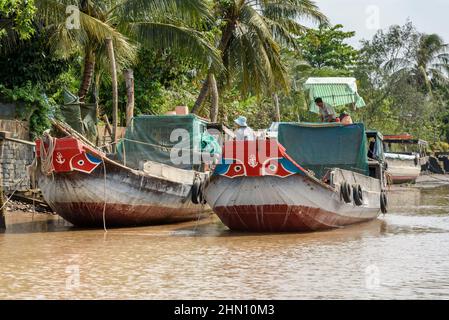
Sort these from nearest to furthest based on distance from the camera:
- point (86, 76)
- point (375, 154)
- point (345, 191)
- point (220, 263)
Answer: point (220, 263) < point (345, 191) < point (375, 154) < point (86, 76)

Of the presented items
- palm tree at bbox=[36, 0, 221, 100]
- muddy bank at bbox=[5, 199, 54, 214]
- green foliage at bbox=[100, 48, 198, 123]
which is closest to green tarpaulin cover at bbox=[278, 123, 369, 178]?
palm tree at bbox=[36, 0, 221, 100]

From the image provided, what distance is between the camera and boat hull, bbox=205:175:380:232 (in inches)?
503

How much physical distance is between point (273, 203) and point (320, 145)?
2513mm

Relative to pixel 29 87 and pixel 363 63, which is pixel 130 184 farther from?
pixel 363 63

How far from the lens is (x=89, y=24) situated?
51.9 ft

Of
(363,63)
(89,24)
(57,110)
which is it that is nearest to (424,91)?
(363,63)

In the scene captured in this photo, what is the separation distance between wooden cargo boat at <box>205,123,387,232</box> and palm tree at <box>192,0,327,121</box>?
7227 mm

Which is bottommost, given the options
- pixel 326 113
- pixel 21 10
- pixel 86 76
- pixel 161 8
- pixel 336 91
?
pixel 326 113

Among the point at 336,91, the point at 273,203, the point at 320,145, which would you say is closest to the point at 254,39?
the point at 336,91

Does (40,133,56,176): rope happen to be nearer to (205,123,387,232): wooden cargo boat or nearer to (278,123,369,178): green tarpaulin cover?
(205,123,387,232): wooden cargo boat

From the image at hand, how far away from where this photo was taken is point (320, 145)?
586 inches

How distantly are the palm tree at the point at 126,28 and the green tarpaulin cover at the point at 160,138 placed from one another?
2029mm

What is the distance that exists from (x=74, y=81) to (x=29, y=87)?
17.8 feet

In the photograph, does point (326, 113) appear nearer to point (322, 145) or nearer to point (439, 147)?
point (322, 145)
